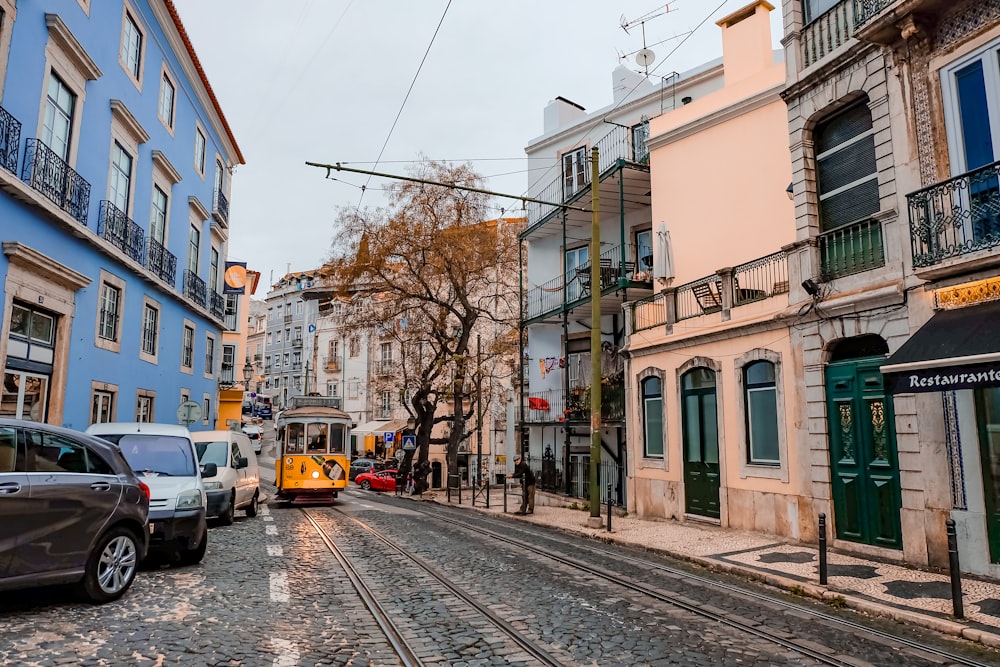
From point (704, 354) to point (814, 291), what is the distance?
3.63 metres

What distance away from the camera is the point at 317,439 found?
69.5 feet

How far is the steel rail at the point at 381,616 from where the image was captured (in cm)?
535

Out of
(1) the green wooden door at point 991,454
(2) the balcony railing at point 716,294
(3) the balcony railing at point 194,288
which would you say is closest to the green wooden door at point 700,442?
(2) the balcony railing at point 716,294

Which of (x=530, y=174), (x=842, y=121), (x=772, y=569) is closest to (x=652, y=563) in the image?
(x=772, y=569)

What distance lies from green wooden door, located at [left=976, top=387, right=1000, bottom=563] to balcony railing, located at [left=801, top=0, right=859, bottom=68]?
253 inches

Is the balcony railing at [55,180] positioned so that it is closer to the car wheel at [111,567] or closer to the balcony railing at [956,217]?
the car wheel at [111,567]

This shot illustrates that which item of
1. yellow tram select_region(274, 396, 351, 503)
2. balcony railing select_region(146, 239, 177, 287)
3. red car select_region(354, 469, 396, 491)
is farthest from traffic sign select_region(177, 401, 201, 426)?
red car select_region(354, 469, 396, 491)

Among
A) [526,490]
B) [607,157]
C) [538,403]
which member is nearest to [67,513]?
[526,490]

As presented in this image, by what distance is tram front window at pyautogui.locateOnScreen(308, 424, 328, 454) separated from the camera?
68.9 feet

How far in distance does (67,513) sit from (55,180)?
1005cm

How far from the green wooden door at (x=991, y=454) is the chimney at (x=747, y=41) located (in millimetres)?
11546

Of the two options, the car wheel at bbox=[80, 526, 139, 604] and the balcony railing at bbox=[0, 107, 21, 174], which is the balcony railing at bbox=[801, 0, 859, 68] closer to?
the car wheel at bbox=[80, 526, 139, 604]

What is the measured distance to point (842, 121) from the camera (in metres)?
12.4

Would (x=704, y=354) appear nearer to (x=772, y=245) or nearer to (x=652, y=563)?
(x=772, y=245)
